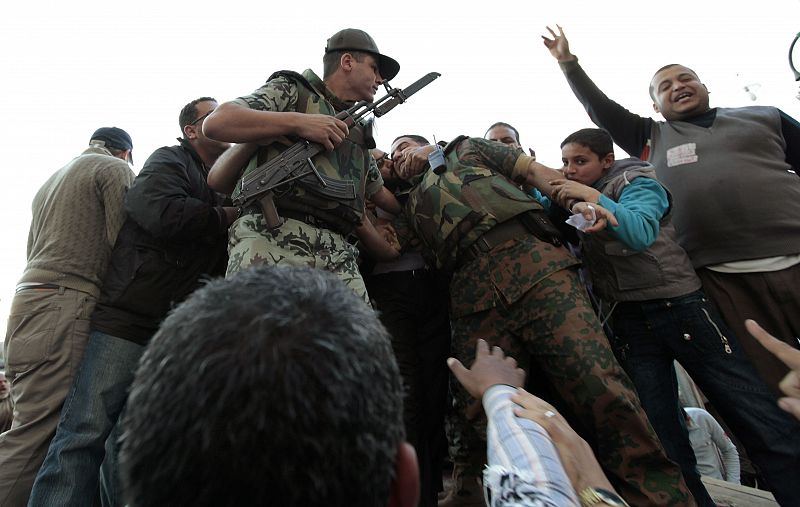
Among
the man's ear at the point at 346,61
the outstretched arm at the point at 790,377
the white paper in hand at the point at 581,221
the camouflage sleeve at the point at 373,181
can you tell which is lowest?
the outstretched arm at the point at 790,377

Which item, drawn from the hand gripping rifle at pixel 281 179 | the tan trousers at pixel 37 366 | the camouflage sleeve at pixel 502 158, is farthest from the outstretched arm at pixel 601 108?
the tan trousers at pixel 37 366

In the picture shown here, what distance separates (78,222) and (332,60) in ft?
5.37

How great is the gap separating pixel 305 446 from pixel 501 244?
6.30 feet

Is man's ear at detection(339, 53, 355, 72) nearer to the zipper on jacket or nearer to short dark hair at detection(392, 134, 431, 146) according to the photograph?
short dark hair at detection(392, 134, 431, 146)

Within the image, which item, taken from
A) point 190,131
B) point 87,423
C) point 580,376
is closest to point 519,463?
point 580,376

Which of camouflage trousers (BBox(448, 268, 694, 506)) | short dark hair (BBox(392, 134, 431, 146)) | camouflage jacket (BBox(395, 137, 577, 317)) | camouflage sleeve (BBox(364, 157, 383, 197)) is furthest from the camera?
short dark hair (BBox(392, 134, 431, 146))

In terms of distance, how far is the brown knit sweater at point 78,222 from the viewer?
223 centimetres

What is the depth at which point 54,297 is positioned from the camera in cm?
217

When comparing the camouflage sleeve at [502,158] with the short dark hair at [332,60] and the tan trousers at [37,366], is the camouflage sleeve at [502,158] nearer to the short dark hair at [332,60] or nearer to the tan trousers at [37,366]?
the short dark hair at [332,60]

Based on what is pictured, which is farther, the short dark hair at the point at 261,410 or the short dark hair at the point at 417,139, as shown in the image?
the short dark hair at the point at 417,139

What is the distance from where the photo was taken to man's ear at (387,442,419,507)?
2.02 feet

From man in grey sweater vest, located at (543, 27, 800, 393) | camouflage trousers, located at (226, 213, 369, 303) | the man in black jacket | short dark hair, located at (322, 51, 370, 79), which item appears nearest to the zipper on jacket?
man in grey sweater vest, located at (543, 27, 800, 393)

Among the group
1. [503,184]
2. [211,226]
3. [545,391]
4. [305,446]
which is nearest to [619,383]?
[545,391]

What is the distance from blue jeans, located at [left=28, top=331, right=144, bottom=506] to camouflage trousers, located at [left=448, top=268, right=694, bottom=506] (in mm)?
1669
